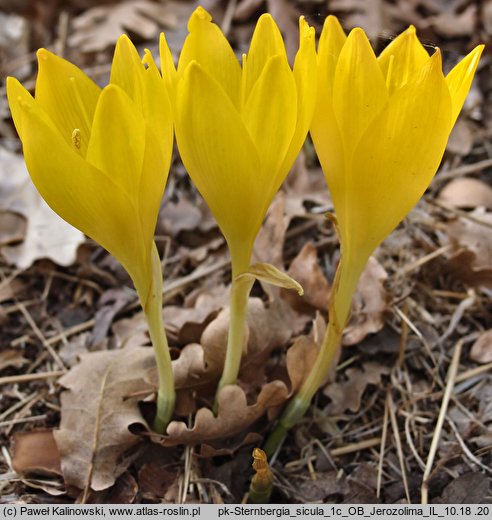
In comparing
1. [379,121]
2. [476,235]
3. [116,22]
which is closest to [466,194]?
[476,235]

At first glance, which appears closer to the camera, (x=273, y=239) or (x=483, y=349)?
(x=483, y=349)

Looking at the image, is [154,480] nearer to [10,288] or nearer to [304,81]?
[10,288]

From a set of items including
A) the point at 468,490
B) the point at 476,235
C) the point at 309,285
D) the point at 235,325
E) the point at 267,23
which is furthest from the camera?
the point at 476,235

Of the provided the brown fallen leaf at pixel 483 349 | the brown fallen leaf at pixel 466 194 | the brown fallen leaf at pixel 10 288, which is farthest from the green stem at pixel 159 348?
the brown fallen leaf at pixel 466 194

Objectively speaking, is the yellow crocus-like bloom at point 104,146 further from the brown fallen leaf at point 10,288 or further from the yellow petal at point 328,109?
the brown fallen leaf at point 10,288

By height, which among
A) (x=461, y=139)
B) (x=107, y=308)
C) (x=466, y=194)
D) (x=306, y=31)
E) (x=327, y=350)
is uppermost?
(x=306, y=31)

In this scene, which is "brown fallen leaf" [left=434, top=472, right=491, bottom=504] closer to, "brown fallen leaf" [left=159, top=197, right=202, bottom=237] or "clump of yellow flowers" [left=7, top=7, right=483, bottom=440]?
"clump of yellow flowers" [left=7, top=7, right=483, bottom=440]
